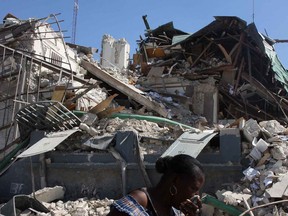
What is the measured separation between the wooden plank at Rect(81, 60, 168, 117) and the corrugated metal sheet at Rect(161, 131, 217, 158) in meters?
3.80

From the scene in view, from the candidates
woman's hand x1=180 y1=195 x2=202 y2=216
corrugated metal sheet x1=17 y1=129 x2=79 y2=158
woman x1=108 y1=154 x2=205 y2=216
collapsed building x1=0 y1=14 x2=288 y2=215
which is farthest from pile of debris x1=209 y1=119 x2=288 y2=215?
woman x1=108 y1=154 x2=205 y2=216

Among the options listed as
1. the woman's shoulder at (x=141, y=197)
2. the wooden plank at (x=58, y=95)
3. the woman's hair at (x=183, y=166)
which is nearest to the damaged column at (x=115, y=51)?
the wooden plank at (x=58, y=95)

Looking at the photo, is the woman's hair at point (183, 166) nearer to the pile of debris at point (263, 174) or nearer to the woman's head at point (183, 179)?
the woman's head at point (183, 179)

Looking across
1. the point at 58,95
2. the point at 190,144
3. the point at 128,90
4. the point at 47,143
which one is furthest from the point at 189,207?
the point at 128,90

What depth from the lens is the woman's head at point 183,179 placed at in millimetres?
2145

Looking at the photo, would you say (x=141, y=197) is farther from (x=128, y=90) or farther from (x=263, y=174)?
(x=128, y=90)

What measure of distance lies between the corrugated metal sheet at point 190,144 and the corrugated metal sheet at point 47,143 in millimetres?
2194

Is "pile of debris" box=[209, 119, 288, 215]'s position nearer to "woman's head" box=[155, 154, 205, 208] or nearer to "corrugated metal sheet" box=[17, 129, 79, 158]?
"corrugated metal sheet" box=[17, 129, 79, 158]

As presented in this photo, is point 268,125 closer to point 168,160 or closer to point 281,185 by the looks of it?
Answer: point 281,185

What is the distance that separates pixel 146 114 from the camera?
11562 mm

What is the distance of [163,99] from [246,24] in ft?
13.3

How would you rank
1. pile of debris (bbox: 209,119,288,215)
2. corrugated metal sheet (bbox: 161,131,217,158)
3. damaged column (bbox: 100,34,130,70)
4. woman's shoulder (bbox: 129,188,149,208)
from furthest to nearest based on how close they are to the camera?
damaged column (bbox: 100,34,130,70) → corrugated metal sheet (bbox: 161,131,217,158) → pile of debris (bbox: 209,119,288,215) → woman's shoulder (bbox: 129,188,149,208)

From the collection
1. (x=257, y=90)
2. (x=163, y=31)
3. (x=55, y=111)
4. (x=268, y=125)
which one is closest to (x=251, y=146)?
(x=268, y=125)

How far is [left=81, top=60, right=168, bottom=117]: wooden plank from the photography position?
1187 cm
